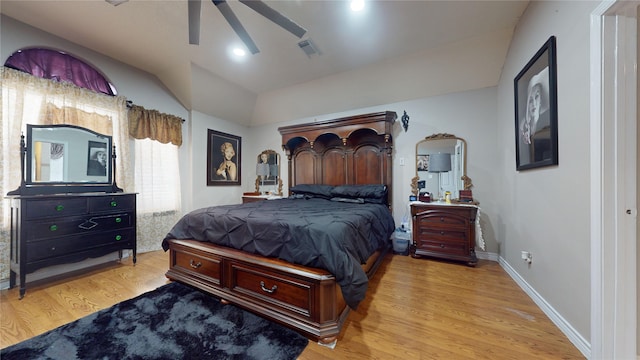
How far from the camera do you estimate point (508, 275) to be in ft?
8.34

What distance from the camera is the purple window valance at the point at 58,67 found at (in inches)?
95.4

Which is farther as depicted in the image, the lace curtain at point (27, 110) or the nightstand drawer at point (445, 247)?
the nightstand drawer at point (445, 247)

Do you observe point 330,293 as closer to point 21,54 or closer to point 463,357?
point 463,357

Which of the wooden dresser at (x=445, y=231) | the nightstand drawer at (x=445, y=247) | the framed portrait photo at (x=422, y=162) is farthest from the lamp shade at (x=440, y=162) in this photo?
the nightstand drawer at (x=445, y=247)

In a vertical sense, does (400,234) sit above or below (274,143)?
below

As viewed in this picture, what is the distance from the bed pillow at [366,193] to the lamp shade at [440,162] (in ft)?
2.51

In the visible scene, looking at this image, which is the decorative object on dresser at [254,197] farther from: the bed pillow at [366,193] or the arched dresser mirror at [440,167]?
the arched dresser mirror at [440,167]

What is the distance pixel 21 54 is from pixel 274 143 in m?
3.43

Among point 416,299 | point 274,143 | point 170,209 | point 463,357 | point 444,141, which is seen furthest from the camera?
point 274,143

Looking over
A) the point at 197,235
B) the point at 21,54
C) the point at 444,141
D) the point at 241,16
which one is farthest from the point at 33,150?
the point at 444,141

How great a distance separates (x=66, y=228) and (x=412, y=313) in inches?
142

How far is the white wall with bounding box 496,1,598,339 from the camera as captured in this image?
1410mm

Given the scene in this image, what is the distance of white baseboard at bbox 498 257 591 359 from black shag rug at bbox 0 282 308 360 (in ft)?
5.73

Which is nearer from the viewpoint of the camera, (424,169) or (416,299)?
(416,299)
